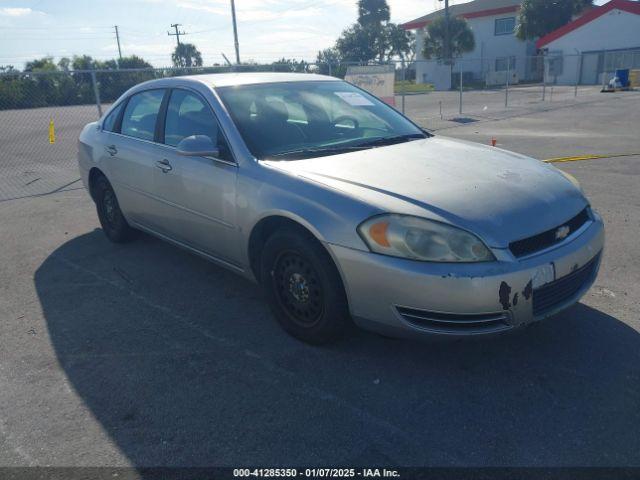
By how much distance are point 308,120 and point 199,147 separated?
90 cm

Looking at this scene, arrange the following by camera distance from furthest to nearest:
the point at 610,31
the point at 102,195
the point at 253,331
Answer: the point at 610,31
the point at 102,195
the point at 253,331

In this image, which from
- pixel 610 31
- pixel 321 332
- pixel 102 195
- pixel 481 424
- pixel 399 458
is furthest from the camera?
pixel 610 31

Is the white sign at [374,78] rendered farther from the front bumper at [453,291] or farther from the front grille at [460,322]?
the front grille at [460,322]

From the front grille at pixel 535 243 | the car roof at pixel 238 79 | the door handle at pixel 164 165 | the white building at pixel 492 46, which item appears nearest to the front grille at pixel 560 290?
the front grille at pixel 535 243

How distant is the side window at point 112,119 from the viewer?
5302mm

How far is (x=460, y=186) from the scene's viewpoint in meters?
3.12

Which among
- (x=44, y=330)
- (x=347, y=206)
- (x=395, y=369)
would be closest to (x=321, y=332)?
(x=395, y=369)

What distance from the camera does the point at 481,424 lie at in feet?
8.64

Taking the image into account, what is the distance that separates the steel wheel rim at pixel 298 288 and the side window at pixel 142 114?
1.98 m

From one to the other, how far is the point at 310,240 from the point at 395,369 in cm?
89

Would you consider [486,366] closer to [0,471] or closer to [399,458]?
[399,458]

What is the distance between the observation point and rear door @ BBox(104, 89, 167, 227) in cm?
460

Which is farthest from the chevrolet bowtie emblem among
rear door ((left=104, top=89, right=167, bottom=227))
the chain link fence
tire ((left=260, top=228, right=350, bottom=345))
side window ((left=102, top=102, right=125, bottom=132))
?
the chain link fence

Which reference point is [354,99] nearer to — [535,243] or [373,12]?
[535,243]
